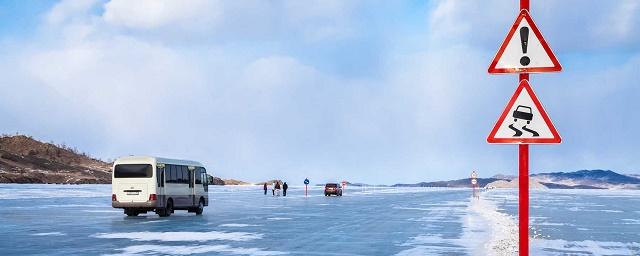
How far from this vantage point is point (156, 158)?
3353 centimetres

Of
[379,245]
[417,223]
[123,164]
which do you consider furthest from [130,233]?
[123,164]

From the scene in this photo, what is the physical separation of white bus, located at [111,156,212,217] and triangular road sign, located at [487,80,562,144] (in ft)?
87.8

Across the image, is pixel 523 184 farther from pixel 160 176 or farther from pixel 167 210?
pixel 167 210

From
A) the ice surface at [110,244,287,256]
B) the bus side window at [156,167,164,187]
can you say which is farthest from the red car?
the ice surface at [110,244,287,256]

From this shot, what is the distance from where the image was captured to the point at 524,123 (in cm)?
736

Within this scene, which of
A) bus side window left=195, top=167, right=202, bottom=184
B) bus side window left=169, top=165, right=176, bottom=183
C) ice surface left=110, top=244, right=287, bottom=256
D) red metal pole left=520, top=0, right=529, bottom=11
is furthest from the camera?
bus side window left=195, top=167, right=202, bottom=184

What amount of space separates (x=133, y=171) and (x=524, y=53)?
2799cm

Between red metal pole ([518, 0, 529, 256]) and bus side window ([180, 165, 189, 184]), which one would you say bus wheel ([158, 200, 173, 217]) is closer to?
bus side window ([180, 165, 189, 184])

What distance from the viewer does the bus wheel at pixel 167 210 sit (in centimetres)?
3386

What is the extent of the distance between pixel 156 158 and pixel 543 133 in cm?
2782

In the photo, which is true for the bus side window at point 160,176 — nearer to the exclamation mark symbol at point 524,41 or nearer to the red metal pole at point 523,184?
the red metal pole at point 523,184

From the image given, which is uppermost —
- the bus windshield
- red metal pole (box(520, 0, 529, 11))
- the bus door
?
red metal pole (box(520, 0, 529, 11))

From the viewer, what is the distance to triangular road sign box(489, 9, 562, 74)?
7.34 metres

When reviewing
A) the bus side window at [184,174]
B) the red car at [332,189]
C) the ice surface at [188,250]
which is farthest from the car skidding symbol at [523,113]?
the red car at [332,189]
